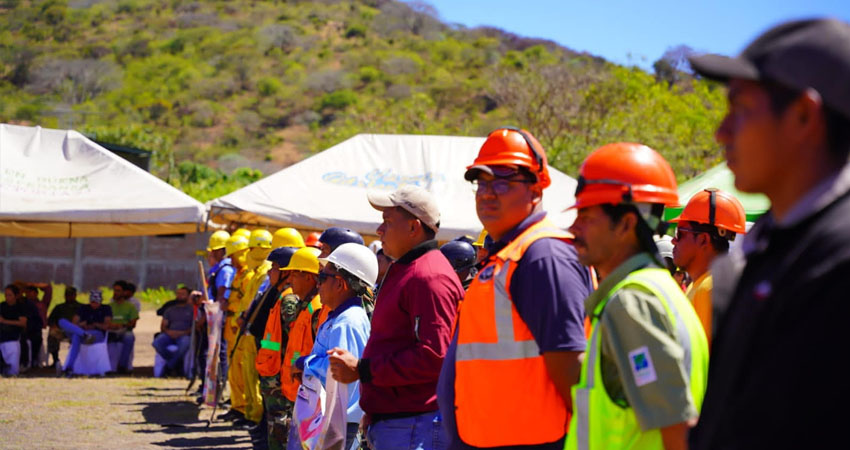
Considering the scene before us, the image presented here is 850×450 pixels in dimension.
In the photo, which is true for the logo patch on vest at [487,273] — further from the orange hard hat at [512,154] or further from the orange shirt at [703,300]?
the orange shirt at [703,300]

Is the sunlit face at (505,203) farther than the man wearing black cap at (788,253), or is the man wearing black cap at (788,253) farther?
the sunlit face at (505,203)

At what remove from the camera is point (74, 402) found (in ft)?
46.2

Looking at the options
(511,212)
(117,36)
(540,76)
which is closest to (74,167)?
(511,212)

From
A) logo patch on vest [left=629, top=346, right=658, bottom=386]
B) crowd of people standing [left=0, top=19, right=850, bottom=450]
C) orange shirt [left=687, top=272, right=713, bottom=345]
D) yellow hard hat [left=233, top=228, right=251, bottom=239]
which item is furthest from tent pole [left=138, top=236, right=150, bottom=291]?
logo patch on vest [left=629, top=346, right=658, bottom=386]

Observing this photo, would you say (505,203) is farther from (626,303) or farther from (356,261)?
(356,261)

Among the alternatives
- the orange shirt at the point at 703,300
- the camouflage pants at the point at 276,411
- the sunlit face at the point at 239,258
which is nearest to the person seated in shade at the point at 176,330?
the sunlit face at the point at 239,258

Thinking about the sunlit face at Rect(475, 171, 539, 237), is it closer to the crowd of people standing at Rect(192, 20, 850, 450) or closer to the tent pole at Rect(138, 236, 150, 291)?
the crowd of people standing at Rect(192, 20, 850, 450)

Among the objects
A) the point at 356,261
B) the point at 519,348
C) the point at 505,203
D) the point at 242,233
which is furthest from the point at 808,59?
the point at 242,233

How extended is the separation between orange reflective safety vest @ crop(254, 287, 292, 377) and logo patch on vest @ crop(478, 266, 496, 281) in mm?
4850

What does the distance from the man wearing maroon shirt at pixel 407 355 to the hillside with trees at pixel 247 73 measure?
36.0 m

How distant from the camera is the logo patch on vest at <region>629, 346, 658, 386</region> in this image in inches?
103

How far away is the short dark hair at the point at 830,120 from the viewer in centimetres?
175

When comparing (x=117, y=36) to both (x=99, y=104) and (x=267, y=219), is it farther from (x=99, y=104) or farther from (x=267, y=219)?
(x=267, y=219)

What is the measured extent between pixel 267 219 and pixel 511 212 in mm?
11324
